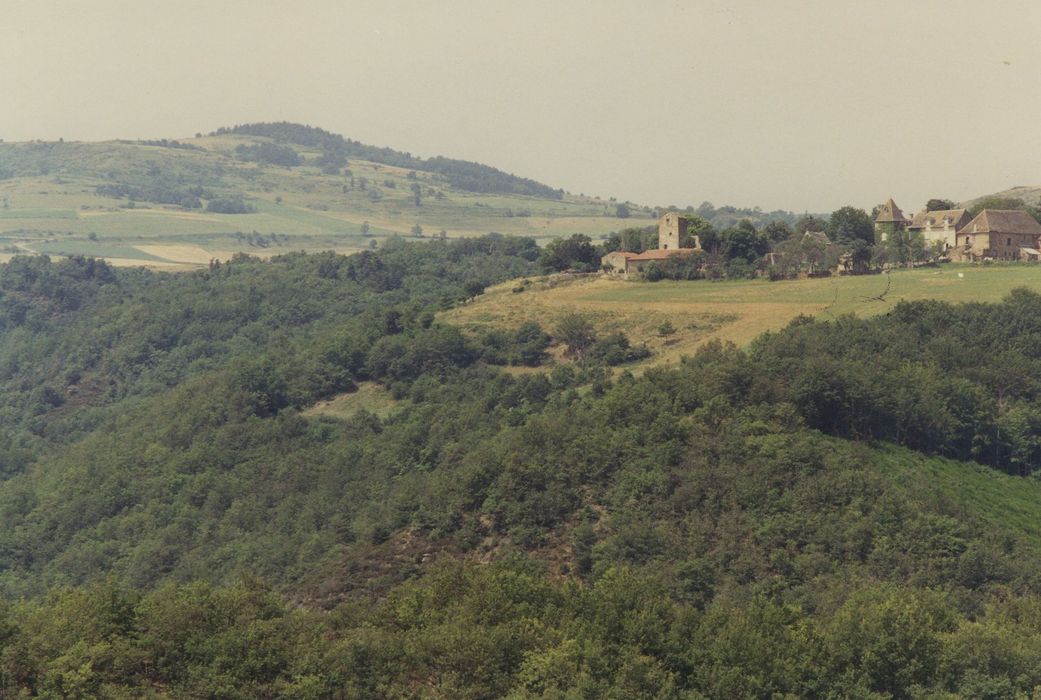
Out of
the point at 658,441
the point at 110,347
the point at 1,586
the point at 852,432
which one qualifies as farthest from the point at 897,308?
the point at 110,347

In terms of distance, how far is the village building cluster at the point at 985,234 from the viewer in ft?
335

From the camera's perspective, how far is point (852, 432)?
225 feet

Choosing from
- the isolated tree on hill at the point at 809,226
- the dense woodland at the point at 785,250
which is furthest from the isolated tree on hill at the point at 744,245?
the isolated tree on hill at the point at 809,226

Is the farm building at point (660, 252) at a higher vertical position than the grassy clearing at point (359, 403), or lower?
higher

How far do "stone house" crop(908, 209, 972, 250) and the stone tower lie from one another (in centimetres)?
2211

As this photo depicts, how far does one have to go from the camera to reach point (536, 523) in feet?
202

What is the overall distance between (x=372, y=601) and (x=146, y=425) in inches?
2428

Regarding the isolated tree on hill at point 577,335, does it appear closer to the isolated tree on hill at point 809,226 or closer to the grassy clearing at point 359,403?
the grassy clearing at point 359,403

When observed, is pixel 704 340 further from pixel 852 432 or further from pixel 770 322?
pixel 852 432

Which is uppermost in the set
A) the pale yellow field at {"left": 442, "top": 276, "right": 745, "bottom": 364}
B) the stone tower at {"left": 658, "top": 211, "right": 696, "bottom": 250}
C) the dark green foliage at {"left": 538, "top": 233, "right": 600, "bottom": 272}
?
the stone tower at {"left": 658, "top": 211, "right": 696, "bottom": 250}

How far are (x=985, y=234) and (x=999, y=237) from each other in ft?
4.22

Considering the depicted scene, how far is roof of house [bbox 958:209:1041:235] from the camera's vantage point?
102 metres

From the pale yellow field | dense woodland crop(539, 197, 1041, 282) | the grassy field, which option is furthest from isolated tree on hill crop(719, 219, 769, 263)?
the pale yellow field

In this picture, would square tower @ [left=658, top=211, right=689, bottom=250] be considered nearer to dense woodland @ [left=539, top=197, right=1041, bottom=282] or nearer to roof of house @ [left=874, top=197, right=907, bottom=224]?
dense woodland @ [left=539, top=197, right=1041, bottom=282]
